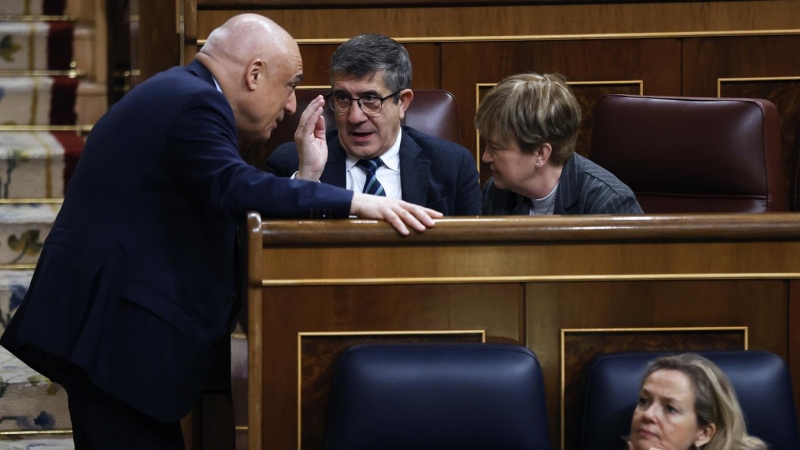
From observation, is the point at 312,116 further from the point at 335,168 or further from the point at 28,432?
the point at 28,432

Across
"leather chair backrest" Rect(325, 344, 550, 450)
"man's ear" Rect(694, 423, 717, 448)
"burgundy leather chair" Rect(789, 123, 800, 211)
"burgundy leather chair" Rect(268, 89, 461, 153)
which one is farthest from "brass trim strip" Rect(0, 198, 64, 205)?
"man's ear" Rect(694, 423, 717, 448)

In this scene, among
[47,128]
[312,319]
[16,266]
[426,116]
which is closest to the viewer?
[312,319]

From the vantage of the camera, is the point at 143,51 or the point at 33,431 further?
the point at 143,51

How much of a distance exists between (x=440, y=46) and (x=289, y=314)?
888 mm

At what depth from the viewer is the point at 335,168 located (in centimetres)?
162

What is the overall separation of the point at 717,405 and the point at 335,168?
26.9 inches

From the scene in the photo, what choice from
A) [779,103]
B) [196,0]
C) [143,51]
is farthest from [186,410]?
[779,103]

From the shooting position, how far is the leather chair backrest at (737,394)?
46.1 inches

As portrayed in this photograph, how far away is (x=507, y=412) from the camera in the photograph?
1147 millimetres

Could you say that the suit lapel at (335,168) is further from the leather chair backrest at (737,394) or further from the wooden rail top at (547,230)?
the leather chair backrest at (737,394)

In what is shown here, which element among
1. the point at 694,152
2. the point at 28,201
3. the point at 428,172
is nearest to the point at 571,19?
the point at 694,152

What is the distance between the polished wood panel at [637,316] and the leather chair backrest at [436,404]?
99 millimetres

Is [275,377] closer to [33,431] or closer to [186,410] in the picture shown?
[186,410]

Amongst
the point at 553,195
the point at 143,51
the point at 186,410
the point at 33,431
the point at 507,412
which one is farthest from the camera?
the point at 143,51
